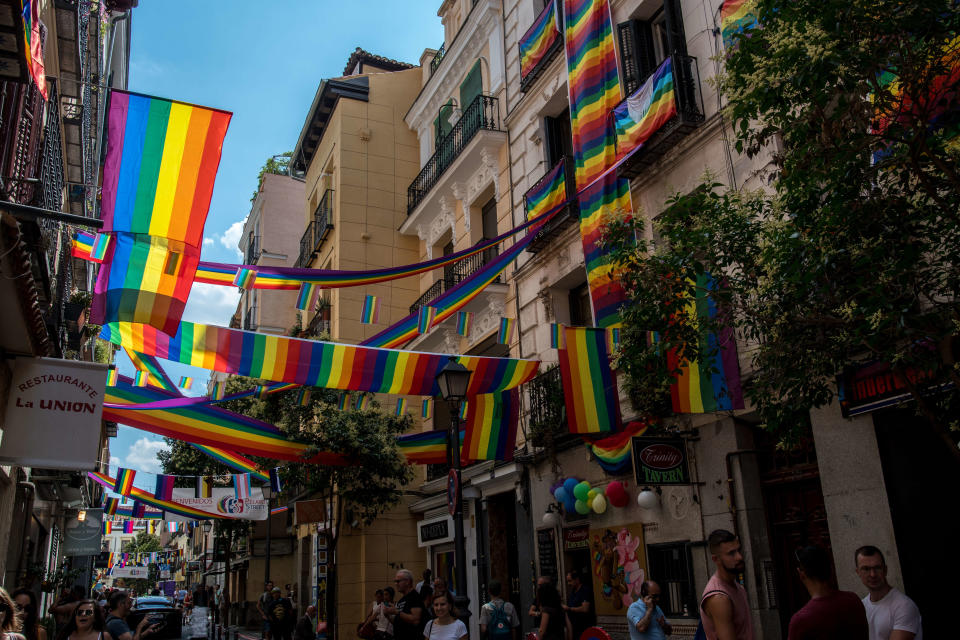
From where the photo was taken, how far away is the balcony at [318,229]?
23.8 metres

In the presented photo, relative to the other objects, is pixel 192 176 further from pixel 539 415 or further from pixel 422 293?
pixel 422 293

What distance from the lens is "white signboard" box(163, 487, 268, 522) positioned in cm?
1830

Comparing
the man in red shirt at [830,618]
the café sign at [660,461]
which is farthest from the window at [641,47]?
the man in red shirt at [830,618]

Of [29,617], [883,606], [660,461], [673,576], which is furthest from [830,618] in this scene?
[673,576]

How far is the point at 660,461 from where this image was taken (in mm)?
9852

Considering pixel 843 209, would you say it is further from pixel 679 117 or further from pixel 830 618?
pixel 679 117

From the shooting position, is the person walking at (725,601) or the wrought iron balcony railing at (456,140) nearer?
the person walking at (725,601)

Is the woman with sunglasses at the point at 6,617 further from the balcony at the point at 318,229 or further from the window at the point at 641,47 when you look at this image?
the balcony at the point at 318,229

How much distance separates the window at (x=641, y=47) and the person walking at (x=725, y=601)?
9416mm

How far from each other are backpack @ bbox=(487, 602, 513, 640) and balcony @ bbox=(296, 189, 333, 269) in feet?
53.2

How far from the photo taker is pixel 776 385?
6305mm

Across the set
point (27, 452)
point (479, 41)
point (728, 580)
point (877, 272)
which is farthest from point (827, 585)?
point (479, 41)

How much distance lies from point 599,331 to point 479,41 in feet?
33.9

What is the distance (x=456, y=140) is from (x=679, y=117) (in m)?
8.73
